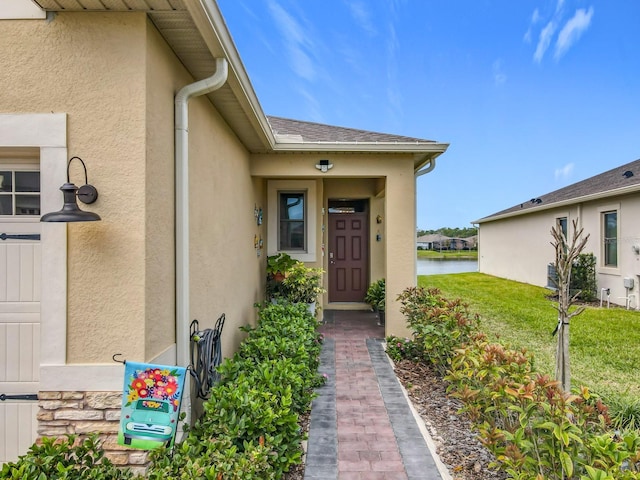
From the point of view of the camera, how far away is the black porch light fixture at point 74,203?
7.12ft

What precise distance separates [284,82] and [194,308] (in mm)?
21992

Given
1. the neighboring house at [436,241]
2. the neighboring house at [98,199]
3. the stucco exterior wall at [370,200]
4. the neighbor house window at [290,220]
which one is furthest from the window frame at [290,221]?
the neighboring house at [436,241]

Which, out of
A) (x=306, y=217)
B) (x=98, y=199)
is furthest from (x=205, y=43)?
(x=306, y=217)

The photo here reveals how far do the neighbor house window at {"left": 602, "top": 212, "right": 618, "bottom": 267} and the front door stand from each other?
1276cm

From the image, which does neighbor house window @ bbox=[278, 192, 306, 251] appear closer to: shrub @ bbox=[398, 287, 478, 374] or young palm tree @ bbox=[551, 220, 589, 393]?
shrub @ bbox=[398, 287, 478, 374]

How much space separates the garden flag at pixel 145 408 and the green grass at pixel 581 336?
3.46m

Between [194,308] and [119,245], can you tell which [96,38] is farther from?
[194,308]

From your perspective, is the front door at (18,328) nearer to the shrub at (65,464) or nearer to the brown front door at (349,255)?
the shrub at (65,464)

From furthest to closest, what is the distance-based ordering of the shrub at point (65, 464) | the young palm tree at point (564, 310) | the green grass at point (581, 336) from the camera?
the green grass at point (581, 336) → the young palm tree at point (564, 310) → the shrub at point (65, 464)

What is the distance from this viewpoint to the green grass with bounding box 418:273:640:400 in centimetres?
487

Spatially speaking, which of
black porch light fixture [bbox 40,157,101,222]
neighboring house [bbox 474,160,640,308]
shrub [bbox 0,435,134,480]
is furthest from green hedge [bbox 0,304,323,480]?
neighboring house [bbox 474,160,640,308]

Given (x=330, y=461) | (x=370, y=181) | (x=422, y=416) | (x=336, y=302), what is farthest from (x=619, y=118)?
(x=330, y=461)

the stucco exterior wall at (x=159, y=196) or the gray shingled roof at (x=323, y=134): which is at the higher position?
the gray shingled roof at (x=323, y=134)

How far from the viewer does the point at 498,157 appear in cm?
2612
